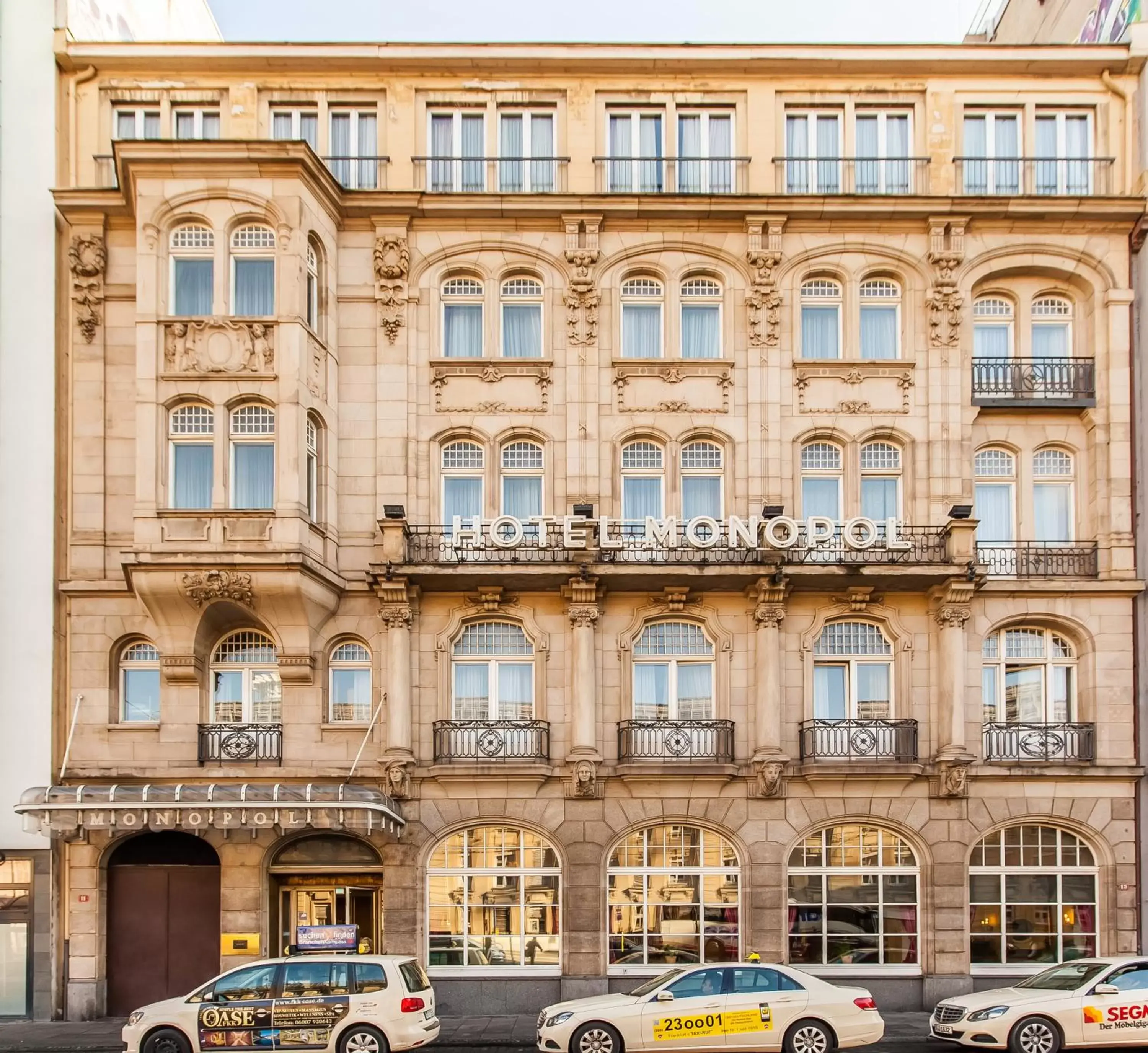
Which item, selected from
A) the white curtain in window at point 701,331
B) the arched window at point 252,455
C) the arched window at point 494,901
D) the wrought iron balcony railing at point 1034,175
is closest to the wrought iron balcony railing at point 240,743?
the arched window at point 494,901

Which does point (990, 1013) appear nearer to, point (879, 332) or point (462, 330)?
point (879, 332)

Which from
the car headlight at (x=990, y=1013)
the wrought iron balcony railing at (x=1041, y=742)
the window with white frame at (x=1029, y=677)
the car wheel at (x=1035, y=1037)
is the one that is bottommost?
the car wheel at (x=1035, y=1037)

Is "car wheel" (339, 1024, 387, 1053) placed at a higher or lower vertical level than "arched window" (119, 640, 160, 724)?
lower

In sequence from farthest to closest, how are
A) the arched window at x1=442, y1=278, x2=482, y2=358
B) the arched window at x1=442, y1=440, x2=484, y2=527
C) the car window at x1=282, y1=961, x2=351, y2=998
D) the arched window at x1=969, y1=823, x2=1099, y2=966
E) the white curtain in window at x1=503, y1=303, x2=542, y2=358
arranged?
1. the arched window at x1=442, y1=278, x2=482, y2=358
2. the white curtain in window at x1=503, y1=303, x2=542, y2=358
3. the arched window at x1=442, y1=440, x2=484, y2=527
4. the arched window at x1=969, y1=823, x2=1099, y2=966
5. the car window at x1=282, y1=961, x2=351, y2=998

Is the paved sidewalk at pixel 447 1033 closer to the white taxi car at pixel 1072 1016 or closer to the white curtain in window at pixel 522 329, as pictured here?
the white taxi car at pixel 1072 1016

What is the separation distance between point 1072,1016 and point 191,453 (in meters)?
19.0

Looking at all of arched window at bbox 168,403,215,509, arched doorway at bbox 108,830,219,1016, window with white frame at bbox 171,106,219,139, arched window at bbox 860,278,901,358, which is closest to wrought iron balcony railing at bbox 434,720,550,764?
arched doorway at bbox 108,830,219,1016

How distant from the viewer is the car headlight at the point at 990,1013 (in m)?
20.0

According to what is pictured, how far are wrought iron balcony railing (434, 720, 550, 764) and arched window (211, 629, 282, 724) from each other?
359 cm

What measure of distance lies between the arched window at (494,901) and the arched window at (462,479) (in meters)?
6.73

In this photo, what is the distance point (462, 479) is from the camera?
27844mm

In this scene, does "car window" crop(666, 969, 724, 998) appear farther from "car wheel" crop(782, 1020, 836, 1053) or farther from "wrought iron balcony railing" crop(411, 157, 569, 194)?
"wrought iron balcony railing" crop(411, 157, 569, 194)

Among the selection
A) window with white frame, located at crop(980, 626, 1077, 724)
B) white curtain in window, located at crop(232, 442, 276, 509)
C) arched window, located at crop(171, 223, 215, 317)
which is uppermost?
arched window, located at crop(171, 223, 215, 317)

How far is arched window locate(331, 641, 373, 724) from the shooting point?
2700 cm
